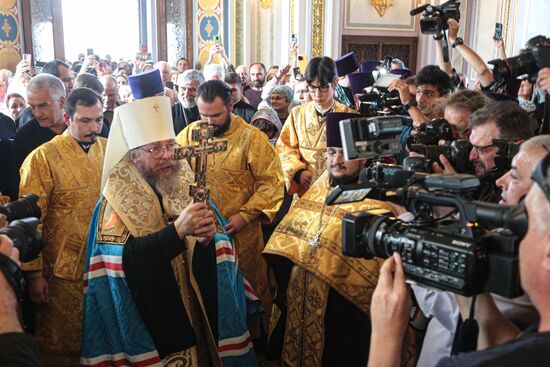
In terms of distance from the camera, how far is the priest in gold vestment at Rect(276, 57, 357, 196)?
13.4ft

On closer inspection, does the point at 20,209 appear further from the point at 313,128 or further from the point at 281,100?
the point at 281,100

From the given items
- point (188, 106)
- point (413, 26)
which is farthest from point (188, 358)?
point (413, 26)

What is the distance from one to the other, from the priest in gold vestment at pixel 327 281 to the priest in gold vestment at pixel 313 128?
1.22m

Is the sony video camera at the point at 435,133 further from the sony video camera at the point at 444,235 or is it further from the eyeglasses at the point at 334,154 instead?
the sony video camera at the point at 444,235

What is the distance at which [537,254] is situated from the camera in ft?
3.41

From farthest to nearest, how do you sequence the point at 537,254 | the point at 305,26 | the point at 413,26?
the point at 413,26 → the point at 305,26 → the point at 537,254

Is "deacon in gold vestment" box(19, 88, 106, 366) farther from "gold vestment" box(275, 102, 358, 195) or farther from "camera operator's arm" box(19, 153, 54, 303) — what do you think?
"gold vestment" box(275, 102, 358, 195)

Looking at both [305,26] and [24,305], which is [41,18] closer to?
[305,26]

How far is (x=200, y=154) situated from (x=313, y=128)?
6.05 ft

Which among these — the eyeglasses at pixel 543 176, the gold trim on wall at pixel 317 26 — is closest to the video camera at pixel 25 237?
the eyeglasses at pixel 543 176

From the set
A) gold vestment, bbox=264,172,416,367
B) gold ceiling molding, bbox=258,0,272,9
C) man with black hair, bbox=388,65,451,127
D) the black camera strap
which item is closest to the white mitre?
gold vestment, bbox=264,172,416,367

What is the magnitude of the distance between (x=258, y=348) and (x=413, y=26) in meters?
11.0

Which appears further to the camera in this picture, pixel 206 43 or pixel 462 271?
pixel 206 43

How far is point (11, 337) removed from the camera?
132cm
